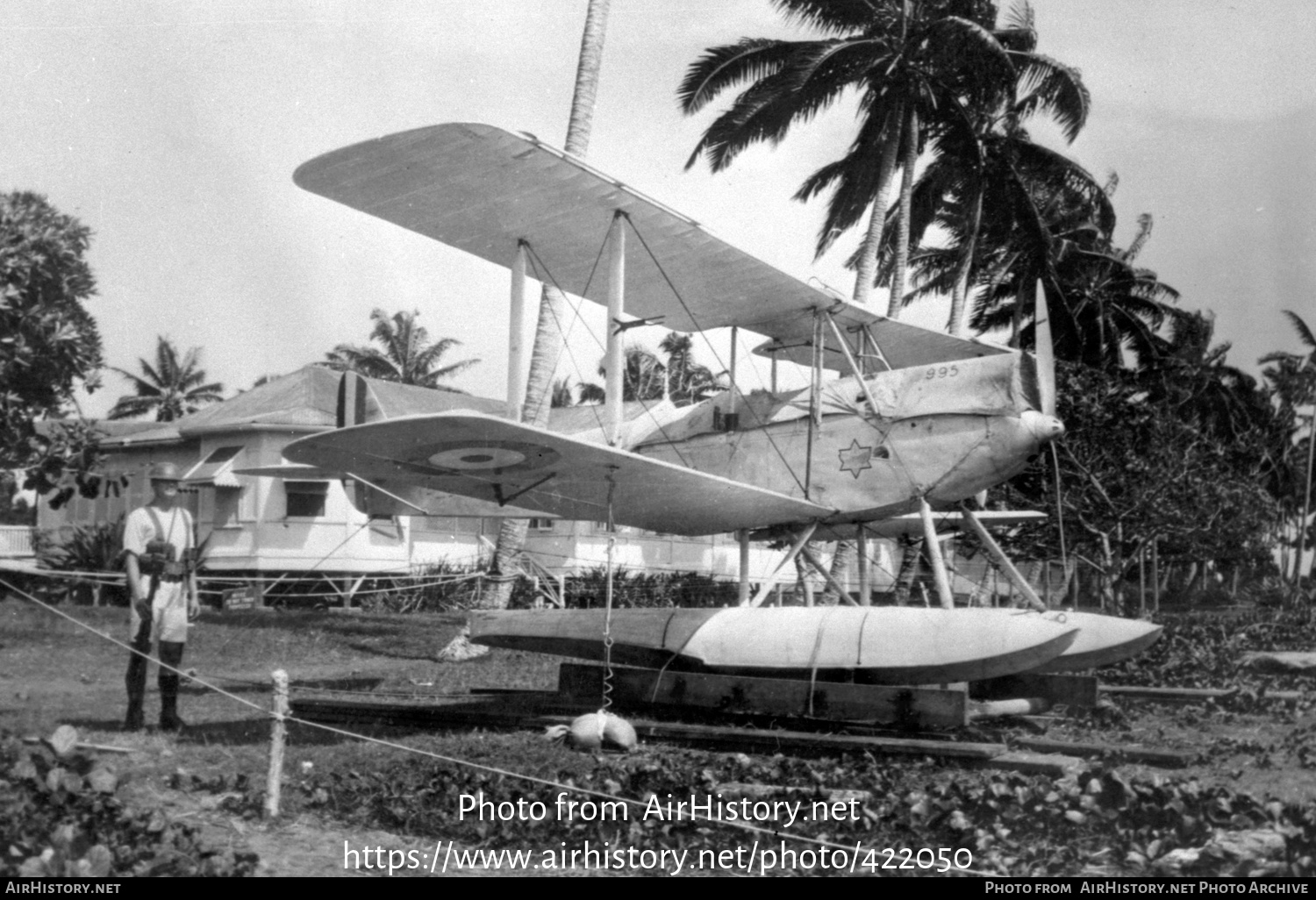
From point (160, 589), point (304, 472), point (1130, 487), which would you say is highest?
point (1130, 487)

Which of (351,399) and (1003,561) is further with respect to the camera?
(351,399)

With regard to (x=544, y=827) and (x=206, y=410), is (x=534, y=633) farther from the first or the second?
(x=206, y=410)

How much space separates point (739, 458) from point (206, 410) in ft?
70.4

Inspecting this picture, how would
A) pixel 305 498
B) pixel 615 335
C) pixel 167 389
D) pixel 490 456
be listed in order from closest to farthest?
1. pixel 490 456
2. pixel 615 335
3. pixel 305 498
4. pixel 167 389

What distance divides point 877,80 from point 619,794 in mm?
16224

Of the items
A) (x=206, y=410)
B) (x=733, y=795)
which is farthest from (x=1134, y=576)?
(x=733, y=795)

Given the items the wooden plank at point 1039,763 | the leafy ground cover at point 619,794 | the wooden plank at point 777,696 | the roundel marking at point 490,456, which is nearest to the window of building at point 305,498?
the leafy ground cover at point 619,794

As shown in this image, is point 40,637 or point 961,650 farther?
point 40,637

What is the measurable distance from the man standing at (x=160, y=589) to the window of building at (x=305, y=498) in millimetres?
17641

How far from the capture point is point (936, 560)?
26.0 feet

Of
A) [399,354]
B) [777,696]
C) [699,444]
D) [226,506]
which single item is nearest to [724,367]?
[699,444]

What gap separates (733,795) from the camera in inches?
188

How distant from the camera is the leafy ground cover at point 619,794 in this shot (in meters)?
3.82

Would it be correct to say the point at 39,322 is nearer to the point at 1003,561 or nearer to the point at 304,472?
the point at 304,472
